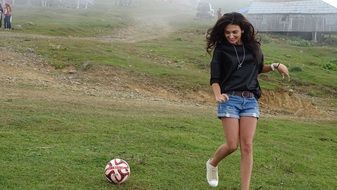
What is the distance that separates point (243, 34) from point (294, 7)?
5565 cm

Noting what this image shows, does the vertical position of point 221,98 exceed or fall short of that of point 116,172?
it exceeds it

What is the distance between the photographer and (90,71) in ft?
74.0

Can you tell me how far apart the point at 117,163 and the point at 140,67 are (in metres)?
16.3

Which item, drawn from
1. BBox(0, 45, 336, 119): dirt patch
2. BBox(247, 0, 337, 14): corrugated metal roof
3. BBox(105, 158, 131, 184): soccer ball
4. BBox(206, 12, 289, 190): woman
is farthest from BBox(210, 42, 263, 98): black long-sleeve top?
BBox(247, 0, 337, 14): corrugated metal roof

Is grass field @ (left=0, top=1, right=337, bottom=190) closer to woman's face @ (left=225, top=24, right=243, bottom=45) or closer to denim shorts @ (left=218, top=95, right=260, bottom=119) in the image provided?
denim shorts @ (left=218, top=95, right=260, bottom=119)

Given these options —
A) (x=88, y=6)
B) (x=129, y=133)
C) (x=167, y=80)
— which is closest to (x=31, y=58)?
(x=167, y=80)

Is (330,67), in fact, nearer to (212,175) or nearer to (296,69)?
(296,69)

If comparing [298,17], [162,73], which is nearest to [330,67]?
[162,73]

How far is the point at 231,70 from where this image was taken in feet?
24.4

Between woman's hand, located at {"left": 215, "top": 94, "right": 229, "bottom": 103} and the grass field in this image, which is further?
the grass field

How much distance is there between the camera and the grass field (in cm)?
882

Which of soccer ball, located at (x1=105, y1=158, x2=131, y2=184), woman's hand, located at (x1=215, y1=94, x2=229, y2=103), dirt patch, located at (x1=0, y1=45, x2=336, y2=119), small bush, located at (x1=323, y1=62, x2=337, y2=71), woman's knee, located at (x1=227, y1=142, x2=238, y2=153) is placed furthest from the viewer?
small bush, located at (x1=323, y1=62, x2=337, y2=71)

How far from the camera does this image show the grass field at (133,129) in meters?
8.82

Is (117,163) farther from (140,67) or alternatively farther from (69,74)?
(140,67)
